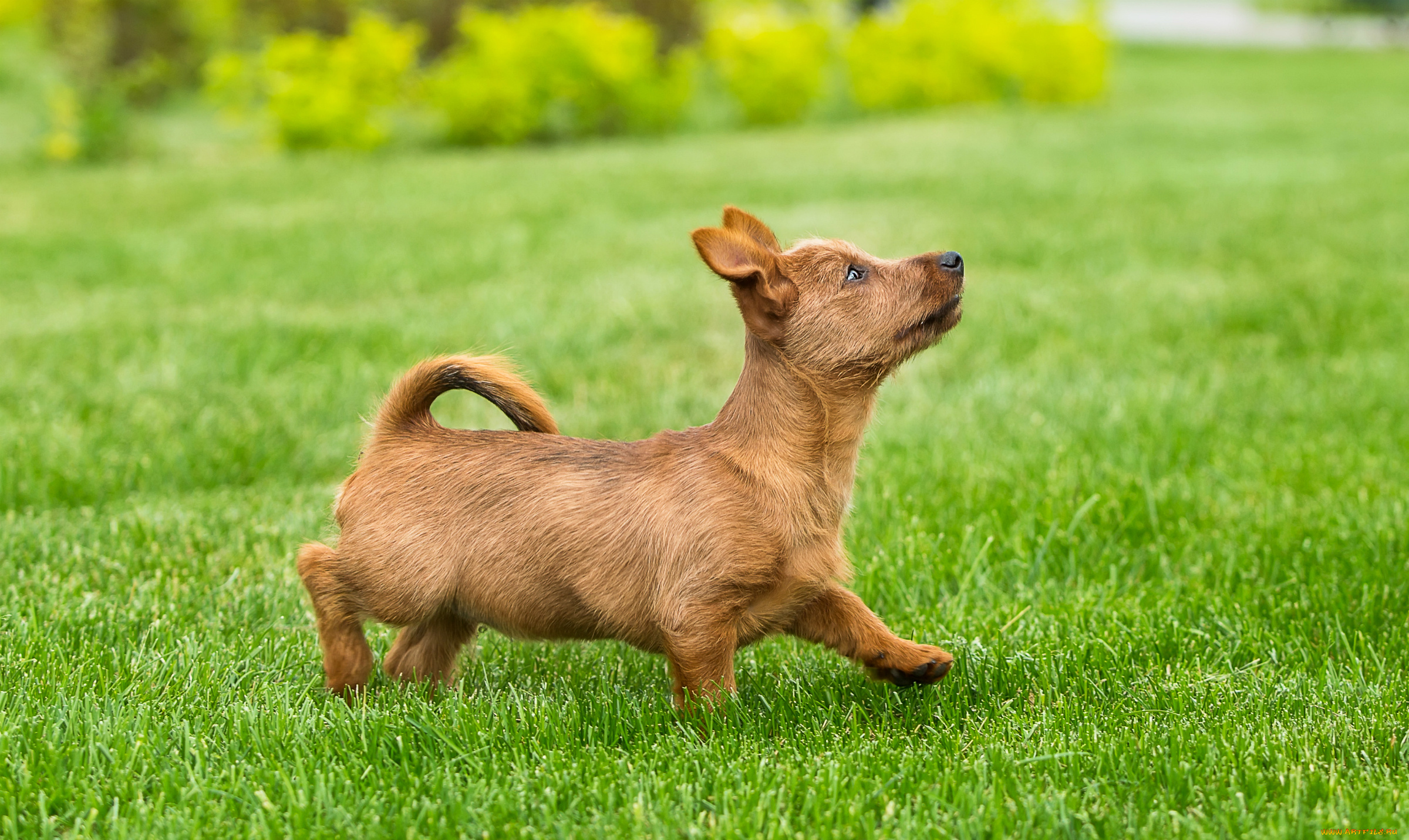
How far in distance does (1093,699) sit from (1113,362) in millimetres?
3652

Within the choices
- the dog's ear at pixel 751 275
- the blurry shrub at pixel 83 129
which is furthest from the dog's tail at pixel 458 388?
the blurry shrub at pixel 83 129

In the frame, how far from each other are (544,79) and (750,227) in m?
13.9

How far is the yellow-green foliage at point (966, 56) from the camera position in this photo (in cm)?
1989

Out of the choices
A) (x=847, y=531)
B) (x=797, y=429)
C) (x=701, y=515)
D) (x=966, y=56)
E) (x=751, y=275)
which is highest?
(x=966, y=56)

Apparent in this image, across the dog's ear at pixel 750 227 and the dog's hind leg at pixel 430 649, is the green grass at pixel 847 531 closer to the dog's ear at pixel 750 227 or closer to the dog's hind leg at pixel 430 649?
the dog's hind leg at pixel 430 649

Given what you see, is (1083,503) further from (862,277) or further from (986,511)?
(862,277)

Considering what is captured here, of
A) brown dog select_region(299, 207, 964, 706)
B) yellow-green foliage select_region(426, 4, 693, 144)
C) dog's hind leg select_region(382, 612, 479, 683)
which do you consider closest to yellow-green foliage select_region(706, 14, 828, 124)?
yellow-green foliage select_region(426, 4, 693, 144)

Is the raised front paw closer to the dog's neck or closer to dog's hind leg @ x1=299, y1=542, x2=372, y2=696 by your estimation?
the dog's neck

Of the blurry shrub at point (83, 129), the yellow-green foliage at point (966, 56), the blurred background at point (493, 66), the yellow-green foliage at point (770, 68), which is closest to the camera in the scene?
the blurry shrub at point (83, 129)

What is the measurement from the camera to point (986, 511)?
4.46 metres

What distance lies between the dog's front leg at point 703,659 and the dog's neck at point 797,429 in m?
0.33

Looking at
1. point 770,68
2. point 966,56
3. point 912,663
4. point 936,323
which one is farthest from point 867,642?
point 966,56

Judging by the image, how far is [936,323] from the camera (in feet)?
9.90

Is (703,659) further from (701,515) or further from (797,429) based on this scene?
(797,429)
